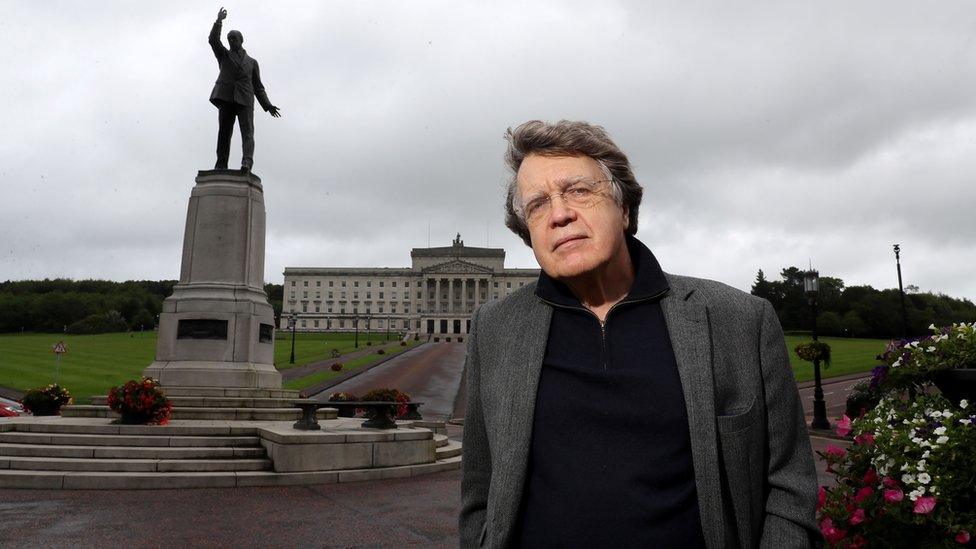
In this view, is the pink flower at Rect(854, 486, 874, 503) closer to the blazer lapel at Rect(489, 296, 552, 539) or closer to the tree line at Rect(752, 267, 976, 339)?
the blazer lapel at Rect(489, 296, 552, 539)

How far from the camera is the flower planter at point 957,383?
3344 mm

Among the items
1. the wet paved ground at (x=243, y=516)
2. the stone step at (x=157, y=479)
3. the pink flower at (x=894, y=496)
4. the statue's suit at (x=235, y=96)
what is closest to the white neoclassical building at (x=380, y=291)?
the statue's suit at (x=235, y=96)

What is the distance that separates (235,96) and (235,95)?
0.03 meters

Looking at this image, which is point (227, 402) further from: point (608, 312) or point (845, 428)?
point (608, 312)

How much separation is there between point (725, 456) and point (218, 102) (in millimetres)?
17318

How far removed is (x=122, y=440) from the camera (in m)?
11.4

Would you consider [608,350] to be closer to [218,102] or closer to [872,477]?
[872,477]

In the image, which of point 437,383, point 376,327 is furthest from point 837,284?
point 437,383

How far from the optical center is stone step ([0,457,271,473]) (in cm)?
1056

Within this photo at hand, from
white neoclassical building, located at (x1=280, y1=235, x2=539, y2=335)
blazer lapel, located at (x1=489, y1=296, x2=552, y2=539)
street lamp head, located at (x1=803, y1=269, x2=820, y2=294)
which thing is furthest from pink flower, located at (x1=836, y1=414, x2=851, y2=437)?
white neoclassical building, located at (x1=280, y1=235, x2=539, y2=335)

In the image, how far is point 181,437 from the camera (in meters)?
11.6

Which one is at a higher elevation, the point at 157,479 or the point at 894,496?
the point at 894,496

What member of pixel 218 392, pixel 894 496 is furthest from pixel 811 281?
pixel 894 496

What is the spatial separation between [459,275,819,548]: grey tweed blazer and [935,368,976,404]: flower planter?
5.96 feet
